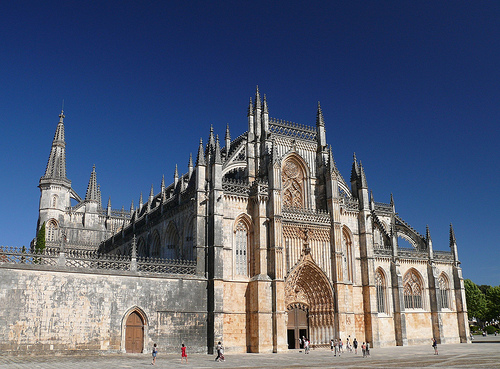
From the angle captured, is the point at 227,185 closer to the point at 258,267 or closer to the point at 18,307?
the point at 258,267

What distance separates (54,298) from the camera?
29.4 metres

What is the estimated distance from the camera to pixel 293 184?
145 ft

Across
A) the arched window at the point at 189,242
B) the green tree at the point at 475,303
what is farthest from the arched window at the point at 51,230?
the green tree at the point at 475,303

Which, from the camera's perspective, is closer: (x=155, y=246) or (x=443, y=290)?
(x=155, y=246)

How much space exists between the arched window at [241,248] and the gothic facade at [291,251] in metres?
0.09

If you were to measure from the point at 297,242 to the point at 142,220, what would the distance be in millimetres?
18325

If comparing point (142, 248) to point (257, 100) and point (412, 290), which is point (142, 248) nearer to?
point (257, 100)

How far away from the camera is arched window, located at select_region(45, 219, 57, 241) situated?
59525mm

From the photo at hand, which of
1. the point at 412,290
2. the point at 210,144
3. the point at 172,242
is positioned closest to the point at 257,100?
the point at 210,144

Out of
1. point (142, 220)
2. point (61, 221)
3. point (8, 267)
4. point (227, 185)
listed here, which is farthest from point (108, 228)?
point (8, 267)

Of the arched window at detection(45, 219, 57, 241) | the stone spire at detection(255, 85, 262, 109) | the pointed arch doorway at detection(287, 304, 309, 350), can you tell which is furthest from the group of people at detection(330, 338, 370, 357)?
the arched window at detection(45, 219, 57, 241)

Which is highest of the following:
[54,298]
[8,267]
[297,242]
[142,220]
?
[142,220]

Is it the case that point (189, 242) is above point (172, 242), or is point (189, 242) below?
below

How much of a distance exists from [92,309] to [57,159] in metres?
37.5
